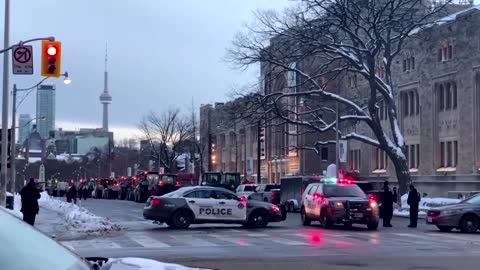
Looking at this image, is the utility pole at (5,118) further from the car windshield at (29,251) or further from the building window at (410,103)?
the building window at (410,103)

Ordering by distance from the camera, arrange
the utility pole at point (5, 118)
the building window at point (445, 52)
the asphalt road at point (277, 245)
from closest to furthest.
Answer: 1. the asphalt road at point (277, 245)
2. the utility pole at point (5, 118)
3. the building window at point (445, 52)

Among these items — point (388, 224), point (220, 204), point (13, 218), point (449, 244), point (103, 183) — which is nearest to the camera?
point (13, 218)

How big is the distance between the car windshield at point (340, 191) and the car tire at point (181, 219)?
517cm

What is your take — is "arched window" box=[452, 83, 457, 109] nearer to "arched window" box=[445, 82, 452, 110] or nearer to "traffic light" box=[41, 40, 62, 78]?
"arched window" box=[445, 82, 452, 110]

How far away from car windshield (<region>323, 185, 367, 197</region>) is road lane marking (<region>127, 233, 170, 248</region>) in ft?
24.9

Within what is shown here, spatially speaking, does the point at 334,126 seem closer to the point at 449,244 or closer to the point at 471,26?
the point at 471,26

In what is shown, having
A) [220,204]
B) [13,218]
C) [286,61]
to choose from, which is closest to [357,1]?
[286,61]

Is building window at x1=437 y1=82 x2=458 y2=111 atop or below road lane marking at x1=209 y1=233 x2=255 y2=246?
atop

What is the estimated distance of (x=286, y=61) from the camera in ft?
158

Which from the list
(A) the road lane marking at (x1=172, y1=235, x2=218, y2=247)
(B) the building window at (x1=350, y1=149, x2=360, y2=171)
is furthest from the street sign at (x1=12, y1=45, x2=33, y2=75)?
(B) the building window at (x1=350, y1=149, x2=360, y2=171)

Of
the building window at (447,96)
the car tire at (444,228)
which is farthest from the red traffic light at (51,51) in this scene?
the building window at (447,96)

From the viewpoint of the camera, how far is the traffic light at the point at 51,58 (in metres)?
24.2

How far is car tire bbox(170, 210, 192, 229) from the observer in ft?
91.4

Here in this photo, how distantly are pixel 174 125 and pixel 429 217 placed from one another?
73.3 m
